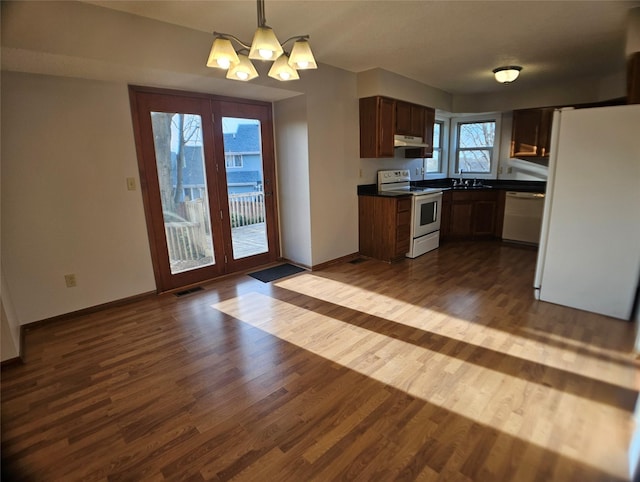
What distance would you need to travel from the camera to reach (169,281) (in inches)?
140

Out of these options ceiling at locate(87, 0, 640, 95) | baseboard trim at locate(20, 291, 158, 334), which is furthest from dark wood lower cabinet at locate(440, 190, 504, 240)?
baseboard trim at locate(20, 291, 158, 334)

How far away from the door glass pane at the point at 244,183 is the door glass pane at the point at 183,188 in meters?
0.33

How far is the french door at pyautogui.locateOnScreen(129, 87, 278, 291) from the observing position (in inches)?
129

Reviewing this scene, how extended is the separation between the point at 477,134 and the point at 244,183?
4462mm

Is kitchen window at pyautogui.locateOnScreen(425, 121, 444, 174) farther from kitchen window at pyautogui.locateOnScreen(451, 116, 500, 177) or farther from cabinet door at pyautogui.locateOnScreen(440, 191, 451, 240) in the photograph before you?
cabinet door at pyautogui.locateOnScreen(440, 191, 451, 240)

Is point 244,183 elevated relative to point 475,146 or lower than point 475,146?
lower

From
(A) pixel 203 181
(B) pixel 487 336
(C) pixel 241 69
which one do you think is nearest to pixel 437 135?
(A) pixel 203 181

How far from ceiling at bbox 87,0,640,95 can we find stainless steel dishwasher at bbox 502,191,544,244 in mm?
1745

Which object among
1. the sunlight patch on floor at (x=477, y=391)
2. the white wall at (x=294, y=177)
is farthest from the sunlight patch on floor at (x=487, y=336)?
the white wall at (x=294, y=177)

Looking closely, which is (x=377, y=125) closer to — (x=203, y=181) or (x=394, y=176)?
(x=394, y=176)

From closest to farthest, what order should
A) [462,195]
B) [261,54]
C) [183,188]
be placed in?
[261,54], [183,188], [462,195]

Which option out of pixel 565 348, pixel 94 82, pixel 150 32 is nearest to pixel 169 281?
pixel 94 82

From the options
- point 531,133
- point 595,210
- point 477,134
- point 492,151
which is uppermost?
point 477,134

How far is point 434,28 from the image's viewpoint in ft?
9.39
